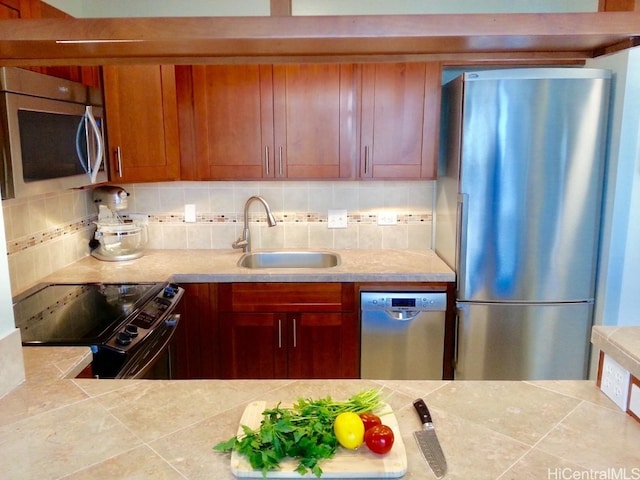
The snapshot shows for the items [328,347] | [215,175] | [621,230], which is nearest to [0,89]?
[215,175]

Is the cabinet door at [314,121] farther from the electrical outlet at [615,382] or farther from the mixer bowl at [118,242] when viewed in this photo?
the electrical outlet at [615,382]

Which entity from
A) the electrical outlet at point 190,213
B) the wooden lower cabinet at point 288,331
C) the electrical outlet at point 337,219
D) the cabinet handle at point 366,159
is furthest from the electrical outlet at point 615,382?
the electrical outlet at point 190,213

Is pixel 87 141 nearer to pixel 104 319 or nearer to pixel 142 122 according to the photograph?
pixel 142 122

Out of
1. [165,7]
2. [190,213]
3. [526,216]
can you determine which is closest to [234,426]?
[526,216]

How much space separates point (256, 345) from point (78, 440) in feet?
5.49

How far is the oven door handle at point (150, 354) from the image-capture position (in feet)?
6.13

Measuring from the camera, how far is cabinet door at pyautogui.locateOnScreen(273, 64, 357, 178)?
2.89 meters

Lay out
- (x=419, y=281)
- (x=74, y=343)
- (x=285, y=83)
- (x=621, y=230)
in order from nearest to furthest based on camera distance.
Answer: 1. (x=74, y=343)
2. (x=621, y=230)
3. (x=419, y=281)
4. (x=285, y=83)

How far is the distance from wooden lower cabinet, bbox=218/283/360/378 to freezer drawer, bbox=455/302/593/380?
0.60 metres

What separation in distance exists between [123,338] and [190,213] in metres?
1.54

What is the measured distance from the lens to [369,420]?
1127 mm

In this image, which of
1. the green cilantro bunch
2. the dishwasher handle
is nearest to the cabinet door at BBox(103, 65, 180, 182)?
the dishwasher handle

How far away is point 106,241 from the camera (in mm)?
3051

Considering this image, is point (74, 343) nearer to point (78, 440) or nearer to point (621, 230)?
point (78, 440)
